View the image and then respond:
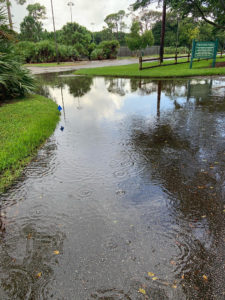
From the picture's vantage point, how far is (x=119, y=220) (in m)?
2.96

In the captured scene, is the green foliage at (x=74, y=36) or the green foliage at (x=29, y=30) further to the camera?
the green foliage at (x=29, y=30)

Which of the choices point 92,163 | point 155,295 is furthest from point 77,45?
point 155,295

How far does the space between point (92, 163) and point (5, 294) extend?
9.20 ft

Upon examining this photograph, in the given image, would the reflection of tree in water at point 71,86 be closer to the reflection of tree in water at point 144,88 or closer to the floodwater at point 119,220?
the reflection of tree in water at point 144,88

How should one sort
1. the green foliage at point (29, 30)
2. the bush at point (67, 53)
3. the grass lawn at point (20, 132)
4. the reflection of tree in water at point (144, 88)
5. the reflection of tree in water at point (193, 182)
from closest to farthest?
the reflection of tree in water at point (193, 182) → the grass lawn at point (20, 132) → the reflection of tree in water at point (144, 88) → the bush at point (67, 53) → the green foliage at point (29, 30)

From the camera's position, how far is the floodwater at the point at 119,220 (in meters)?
2.12

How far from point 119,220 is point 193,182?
1544mm

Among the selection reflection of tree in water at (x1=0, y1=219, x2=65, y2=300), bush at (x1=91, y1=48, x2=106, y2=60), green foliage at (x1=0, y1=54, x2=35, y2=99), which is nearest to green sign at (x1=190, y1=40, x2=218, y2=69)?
green foliage at (x1=0, y1=54, x2=35, y2=99)

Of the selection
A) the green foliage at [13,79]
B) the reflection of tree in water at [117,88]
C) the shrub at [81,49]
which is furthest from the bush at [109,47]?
the green foliage at [13,79]

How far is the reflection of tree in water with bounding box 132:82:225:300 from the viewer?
222cm

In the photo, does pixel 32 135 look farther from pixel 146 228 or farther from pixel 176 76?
pixel 176 76

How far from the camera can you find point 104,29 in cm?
8500

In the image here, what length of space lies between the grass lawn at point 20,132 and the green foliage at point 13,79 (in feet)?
3.23

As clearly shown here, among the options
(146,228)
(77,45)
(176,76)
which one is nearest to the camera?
(146,228)
